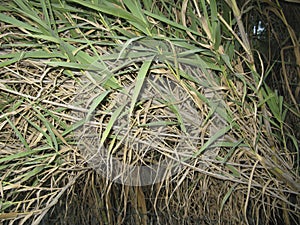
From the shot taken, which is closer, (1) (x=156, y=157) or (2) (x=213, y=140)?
(2) (x=213, y=140)

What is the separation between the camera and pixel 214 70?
1.08 feet

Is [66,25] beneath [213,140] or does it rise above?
above

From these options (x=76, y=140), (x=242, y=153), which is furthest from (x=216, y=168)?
(x=76, y=140)

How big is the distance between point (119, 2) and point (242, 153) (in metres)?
0.17

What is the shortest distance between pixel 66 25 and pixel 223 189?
0.24m

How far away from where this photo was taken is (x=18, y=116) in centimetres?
37

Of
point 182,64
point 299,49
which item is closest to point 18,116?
point 182,64

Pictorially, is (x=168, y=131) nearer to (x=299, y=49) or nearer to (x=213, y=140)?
(x=213, y=140)

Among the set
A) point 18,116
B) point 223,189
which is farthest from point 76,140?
point 223,189

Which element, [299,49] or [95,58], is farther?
[299,49]

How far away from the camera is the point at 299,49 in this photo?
0.42 m

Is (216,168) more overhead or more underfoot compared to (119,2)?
more underfoot

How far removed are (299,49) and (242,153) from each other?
16 cm

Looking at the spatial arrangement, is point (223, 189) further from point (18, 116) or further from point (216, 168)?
point (18, 116)
